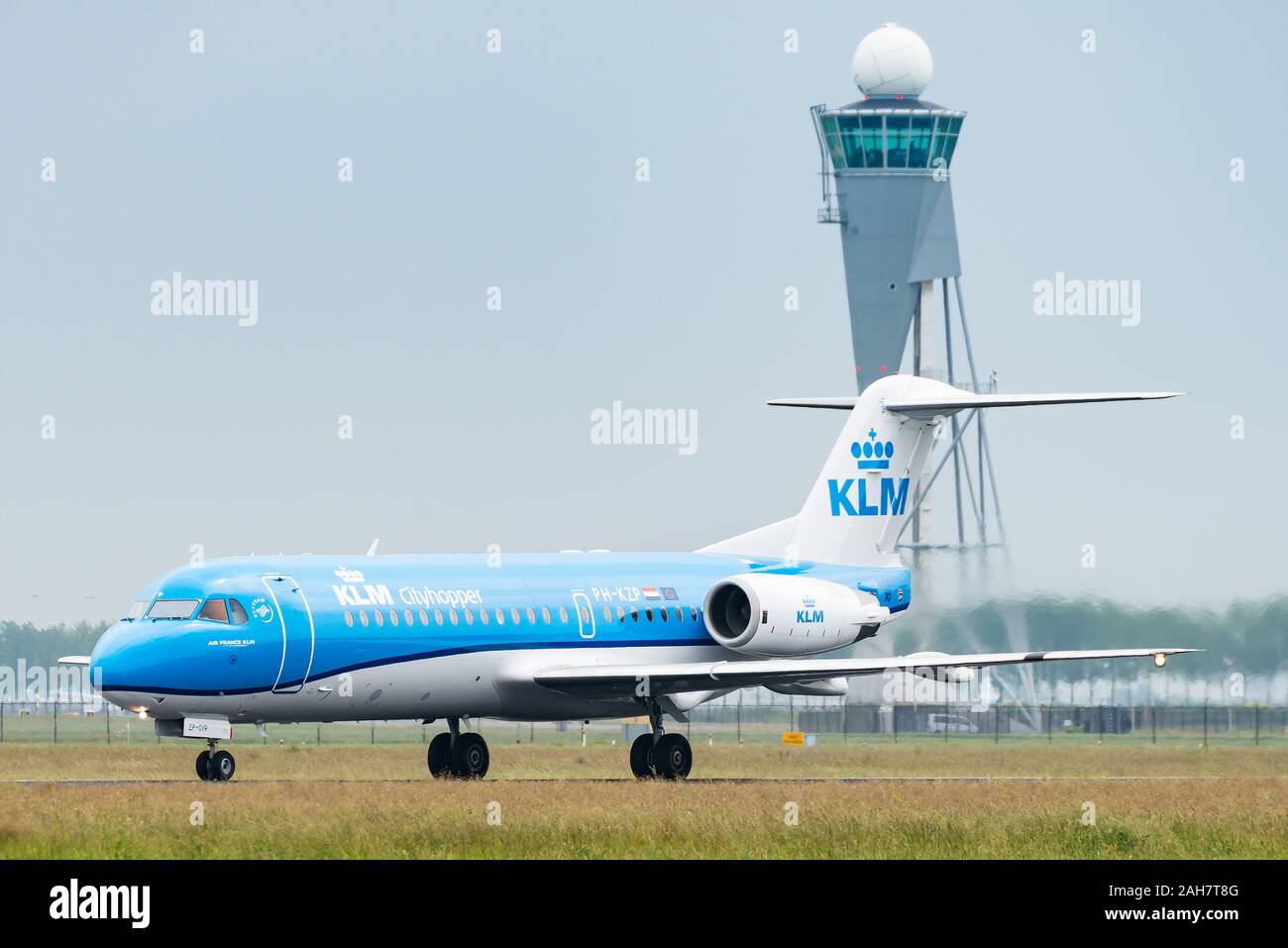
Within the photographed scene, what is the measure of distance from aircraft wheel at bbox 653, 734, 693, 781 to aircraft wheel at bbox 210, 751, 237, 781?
807cm

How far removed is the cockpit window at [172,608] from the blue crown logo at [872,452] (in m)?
15.4

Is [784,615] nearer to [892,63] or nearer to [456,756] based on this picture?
[456,756]

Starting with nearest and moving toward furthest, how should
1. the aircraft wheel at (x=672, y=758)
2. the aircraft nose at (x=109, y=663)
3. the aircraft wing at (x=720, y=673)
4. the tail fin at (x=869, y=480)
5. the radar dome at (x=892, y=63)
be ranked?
the aircraft nose at (x=109, y=663) → the aircraft wing at (x=720, y=673) → the aircraft wheel at (x=672, y=758) → the tail fin at (x=869, y=480) → the radar dome at (x=892, y=63)

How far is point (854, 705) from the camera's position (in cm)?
7181

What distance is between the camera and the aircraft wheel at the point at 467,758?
42.8 m

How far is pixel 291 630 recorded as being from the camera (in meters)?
38.0

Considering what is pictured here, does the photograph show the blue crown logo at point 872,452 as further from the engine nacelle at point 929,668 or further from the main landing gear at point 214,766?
the main landing gear at point 214,766

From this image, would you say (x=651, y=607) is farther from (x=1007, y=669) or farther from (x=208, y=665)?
(x=1007, y=669)

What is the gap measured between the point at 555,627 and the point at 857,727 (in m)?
30.2

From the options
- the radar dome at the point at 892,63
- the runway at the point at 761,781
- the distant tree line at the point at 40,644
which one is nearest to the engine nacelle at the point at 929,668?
the runway at the point at 761,781

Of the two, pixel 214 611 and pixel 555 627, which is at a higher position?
pixel 214 611

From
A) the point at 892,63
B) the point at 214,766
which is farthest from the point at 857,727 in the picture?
the point at 892,63

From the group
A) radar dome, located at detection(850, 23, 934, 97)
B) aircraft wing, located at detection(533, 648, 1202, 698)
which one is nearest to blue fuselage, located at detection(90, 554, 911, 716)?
aircraft wing, located at detection(533, 648, 1202, 698)
